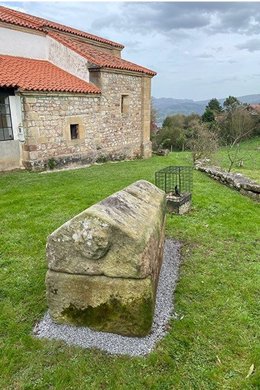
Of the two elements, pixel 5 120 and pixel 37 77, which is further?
pixel 37 77

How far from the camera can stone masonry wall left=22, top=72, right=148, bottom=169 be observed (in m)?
12.5

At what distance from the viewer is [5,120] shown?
12.0 m

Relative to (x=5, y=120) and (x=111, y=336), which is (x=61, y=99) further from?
(x=111, y=336)

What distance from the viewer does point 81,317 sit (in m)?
3.52

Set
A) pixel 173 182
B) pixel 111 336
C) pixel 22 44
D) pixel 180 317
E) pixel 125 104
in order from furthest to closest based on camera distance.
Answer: pixel 125 104 < pixel 22 44 < pixel 173 182 < pixel 180 317 < pixel 111 336

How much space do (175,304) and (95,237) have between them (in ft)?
5.34

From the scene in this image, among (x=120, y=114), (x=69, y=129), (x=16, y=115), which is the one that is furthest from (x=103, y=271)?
(x=120, y=114)

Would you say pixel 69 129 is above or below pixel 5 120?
below

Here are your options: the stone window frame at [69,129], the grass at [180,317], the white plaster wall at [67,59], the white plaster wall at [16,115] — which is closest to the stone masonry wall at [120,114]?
the white plaster wall at [67,59]

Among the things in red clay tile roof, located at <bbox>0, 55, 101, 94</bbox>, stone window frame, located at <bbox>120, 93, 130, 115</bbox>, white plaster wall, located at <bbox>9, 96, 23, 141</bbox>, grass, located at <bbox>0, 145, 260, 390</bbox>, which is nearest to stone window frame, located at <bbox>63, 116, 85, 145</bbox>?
red clay tile roof, located at <bbox>0, 55, 101, 94</bbox>

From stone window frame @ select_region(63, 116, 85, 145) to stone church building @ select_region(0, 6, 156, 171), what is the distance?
0.15 feet

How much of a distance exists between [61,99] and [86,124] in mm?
2069

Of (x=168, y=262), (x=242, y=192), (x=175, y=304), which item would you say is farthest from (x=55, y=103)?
(x=175, y=304)

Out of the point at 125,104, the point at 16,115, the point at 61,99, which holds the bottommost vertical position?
the point at 16,115
